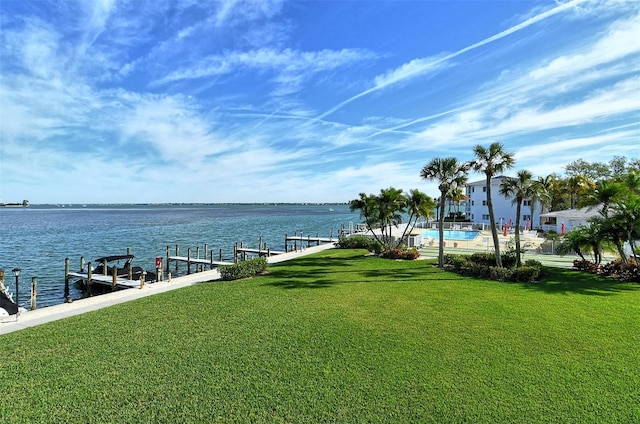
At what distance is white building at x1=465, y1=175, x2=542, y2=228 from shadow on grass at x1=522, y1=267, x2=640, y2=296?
3217cm

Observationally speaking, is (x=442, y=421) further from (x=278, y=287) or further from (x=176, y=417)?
(x=278, y=287)

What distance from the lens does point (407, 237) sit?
26609 millimetres

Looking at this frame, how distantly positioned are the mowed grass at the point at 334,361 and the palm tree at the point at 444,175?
654cm

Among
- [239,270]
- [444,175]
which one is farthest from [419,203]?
[239,270]

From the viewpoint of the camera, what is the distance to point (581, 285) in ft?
44.4

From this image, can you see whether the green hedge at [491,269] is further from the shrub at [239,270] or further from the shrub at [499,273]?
the shrub at [239,270]

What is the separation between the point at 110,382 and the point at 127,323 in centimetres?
352

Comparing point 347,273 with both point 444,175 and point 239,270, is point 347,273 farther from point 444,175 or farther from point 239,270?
point 444,175

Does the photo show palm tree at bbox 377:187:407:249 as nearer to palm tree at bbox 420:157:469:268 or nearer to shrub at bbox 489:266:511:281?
palm tree at bbox 420:157:469:268

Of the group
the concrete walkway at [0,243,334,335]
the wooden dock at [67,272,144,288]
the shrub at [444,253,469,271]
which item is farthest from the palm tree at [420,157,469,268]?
the wooden dock at [67,272,144,288]

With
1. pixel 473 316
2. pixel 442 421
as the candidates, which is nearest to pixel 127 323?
pixel 442 421

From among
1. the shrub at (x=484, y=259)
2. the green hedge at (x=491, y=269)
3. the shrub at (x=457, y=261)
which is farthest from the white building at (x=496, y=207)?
the green hedge at (x=491, y=269)

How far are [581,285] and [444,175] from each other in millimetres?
7612

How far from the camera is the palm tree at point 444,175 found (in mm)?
17844
